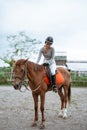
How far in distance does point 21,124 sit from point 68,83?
2363 millimetres

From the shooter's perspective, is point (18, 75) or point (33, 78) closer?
point (18, 75)

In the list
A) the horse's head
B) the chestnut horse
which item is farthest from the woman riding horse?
the horse's head

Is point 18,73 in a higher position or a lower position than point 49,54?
lower

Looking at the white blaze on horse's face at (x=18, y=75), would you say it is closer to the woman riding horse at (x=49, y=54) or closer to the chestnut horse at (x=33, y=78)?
the chestnut horse at (x=33, y=78)

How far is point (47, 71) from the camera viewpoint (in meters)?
8.80

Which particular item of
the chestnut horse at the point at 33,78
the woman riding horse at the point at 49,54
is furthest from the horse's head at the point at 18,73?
the woman riding horse at the point at 49,54

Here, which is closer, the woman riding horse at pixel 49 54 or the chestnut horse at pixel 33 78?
the chestnut horse at pixel 33 78

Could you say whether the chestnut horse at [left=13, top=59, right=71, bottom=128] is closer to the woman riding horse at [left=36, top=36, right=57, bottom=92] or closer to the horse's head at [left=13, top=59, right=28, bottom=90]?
the horse's head at [left=13, top=59, right=28, bottom=90]

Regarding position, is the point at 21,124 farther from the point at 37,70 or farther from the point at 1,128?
the point at 37,70

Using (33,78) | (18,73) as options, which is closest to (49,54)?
(33,78)

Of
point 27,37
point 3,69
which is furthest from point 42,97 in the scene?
point 27,37

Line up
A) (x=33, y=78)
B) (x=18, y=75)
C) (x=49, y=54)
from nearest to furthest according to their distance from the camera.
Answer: (x=18, y=75)
(x=33, y=78)
(x=49, y=54)

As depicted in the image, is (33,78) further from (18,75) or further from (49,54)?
(49,54)

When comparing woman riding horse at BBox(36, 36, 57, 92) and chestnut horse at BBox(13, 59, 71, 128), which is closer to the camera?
chestnut horse at BBox(13, 59, 71, 128)
